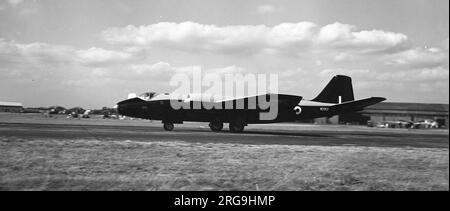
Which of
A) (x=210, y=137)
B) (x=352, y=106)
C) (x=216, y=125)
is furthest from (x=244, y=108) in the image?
(x=210, y=137)

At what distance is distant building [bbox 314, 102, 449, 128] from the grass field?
80.0 m

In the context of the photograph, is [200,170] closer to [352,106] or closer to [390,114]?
[352,106]

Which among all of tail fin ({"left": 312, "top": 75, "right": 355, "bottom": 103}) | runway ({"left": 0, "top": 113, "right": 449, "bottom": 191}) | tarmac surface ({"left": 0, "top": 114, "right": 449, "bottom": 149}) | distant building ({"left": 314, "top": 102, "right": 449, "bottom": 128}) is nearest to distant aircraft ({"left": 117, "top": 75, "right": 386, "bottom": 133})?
tail fin ({"left": 312, "top": 75, "right": 355, "bottom": 103})

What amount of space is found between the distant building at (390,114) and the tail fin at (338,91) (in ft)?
194

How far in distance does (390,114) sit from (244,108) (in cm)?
7828

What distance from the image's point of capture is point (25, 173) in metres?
7.52

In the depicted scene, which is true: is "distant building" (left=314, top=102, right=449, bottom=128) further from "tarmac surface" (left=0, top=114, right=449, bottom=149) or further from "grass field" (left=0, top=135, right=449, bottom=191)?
"grass field" (left=0, top=135, right=449, bottom=191)

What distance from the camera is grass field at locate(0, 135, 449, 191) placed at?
7137 millimetres

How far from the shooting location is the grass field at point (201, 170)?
23.4ft

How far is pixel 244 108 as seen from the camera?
90.3 ft

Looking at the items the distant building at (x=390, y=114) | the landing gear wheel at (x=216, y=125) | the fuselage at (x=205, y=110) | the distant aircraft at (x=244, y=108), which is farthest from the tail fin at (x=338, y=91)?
the distant building at (x=390, y=114)

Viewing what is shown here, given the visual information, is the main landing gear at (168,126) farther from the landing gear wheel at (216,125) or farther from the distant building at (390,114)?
the distant building at (390,114)
